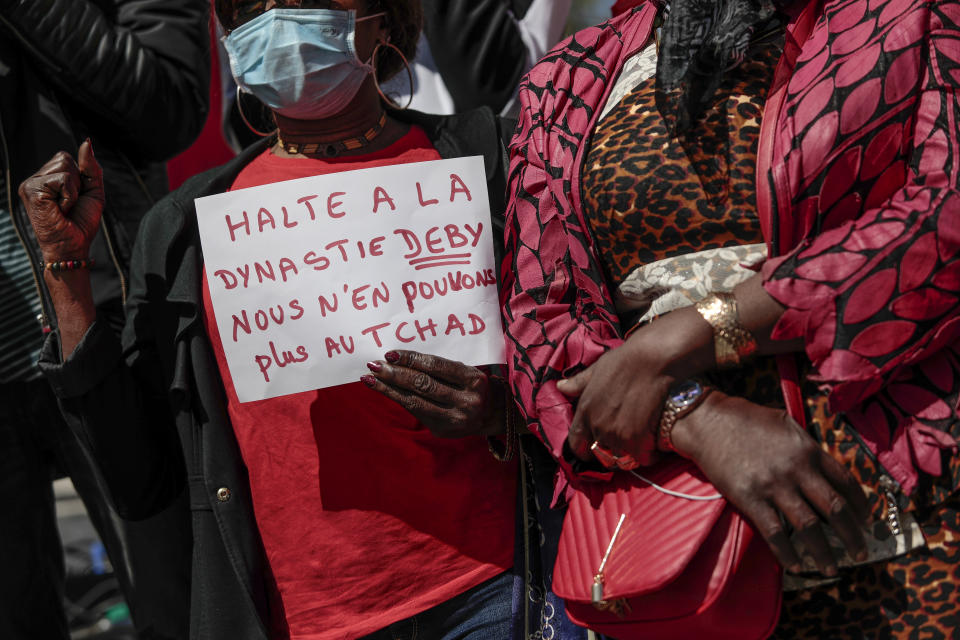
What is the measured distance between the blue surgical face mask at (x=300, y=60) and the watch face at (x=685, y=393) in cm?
109

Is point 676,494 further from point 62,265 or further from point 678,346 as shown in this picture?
point 62,265

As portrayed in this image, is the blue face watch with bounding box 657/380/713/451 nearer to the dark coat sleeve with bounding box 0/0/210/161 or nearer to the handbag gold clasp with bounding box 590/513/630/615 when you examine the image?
the handbag gold clasp with bounding box 590/513/630/615

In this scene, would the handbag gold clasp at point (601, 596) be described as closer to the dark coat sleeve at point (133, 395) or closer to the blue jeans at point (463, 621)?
the blue jeans at point (463, 621)

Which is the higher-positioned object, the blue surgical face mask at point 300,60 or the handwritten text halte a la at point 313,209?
the blue surgical face mask at point 300,60

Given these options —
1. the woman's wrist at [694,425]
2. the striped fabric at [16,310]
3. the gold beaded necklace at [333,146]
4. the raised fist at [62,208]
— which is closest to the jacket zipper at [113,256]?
the striped fabric at [16,310]

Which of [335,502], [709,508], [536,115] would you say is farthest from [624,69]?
[335,502]

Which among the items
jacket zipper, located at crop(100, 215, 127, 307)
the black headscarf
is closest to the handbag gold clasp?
the black headscarf

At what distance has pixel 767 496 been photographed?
134cm

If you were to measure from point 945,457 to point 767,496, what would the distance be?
0.25 meters

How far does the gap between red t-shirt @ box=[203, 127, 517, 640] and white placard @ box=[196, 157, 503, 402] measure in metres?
0.14

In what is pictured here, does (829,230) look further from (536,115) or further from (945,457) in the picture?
(536,115)

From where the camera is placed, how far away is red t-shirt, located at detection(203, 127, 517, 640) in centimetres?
193

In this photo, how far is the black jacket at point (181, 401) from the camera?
6.48ft

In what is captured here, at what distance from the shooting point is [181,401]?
200cm
